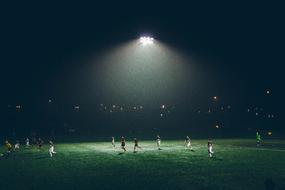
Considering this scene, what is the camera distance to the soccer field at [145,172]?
2661 centimetres

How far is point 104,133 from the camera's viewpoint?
102938 mm

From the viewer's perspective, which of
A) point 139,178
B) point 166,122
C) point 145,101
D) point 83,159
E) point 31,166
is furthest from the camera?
point 145,101

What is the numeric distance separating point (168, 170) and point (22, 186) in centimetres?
1248

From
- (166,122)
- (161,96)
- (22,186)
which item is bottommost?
(22,186)

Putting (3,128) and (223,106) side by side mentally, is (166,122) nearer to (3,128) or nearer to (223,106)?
(223,106)

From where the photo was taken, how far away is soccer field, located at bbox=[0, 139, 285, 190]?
2661cm

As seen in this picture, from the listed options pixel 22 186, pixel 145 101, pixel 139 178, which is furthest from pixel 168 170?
pixel 145 101

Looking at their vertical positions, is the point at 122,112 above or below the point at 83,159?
above

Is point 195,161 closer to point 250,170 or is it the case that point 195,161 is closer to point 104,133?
point 250,170

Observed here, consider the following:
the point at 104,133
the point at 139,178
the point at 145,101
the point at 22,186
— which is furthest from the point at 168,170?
the point at 145,101

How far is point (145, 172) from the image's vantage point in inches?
1266

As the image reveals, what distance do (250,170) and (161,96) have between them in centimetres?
9201

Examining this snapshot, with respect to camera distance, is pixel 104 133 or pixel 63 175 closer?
pixel 63 175

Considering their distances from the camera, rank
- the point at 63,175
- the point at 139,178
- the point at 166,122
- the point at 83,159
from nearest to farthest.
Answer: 1. the point at 139,178
2. the point at 63,175
3. the point at 83,159
4. the point at 166,122
